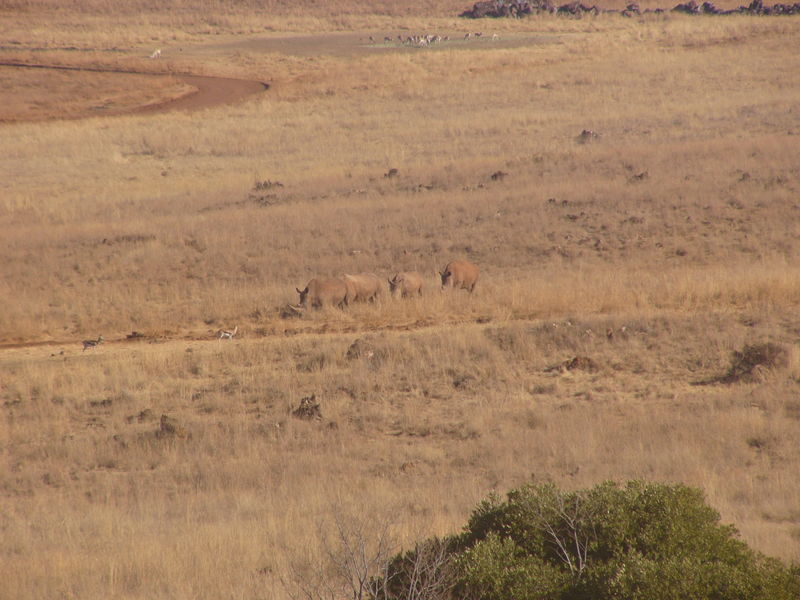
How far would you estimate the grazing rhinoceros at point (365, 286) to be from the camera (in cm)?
1529

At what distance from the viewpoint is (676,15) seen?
65438 mm

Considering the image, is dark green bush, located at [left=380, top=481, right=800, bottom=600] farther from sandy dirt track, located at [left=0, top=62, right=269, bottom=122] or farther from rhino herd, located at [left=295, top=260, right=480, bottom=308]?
sandy dirt track, located at [left=0, top=62, right=269, bottom=122]

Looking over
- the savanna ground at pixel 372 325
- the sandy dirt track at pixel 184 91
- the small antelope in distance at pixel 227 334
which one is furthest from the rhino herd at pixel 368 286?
the sandy dirt track at pixel 184 91

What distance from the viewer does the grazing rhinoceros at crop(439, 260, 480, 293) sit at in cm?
1546

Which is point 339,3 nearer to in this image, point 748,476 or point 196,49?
point 196,49

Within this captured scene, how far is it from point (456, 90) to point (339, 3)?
161 ft

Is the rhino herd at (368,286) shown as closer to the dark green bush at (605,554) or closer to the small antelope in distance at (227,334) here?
the small antelope in distance at (227,334)

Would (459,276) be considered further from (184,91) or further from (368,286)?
(184,91)

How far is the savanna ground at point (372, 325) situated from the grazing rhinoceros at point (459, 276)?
1.05 feet

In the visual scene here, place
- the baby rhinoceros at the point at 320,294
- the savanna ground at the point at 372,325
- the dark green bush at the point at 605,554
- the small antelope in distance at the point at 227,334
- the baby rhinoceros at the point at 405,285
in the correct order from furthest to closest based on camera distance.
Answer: the baby rhinoceros at the point at 405,285, the baby rhinoceros at the point at 320,294, the small antelope in distance at the point at 227,334, the savanna ground at the point at 372,325, the dark green bush at the point at 605,554

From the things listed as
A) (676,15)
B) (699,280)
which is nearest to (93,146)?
(699,280)

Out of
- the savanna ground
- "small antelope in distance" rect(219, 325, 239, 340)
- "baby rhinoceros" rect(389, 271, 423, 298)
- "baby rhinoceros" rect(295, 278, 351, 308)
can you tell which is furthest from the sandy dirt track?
"small antelope in distance" rect(219, 325, 239, 340)

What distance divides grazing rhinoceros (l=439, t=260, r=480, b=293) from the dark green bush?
10.0 m

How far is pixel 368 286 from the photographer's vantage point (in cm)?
1545
